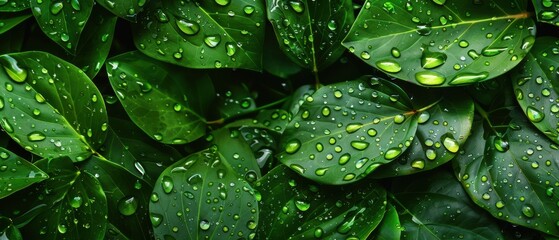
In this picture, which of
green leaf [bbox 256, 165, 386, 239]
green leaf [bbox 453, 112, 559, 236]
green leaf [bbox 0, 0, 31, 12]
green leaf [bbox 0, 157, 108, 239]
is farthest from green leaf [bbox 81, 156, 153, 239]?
green leaf [bbox 453, 112, 559, 236]

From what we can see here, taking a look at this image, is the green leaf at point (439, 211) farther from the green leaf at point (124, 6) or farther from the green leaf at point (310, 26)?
the green leaf at point (124, 6)

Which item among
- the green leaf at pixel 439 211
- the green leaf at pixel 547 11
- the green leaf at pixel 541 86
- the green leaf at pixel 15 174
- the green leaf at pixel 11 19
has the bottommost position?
the green leaf at pixel 439 211

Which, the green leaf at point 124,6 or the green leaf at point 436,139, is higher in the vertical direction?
the green leaf at point 124,6

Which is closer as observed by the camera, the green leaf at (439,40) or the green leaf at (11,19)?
the green leaf at (439,40)

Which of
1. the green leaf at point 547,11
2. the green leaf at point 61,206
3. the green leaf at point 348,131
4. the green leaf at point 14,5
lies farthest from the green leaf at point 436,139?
the green leaf at point 14,5

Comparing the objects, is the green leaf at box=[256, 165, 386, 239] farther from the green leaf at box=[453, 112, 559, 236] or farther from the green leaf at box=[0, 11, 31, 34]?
the green leaf at box=[0, 11, 31, 34]

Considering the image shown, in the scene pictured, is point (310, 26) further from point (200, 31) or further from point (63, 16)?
point (63, 16)
